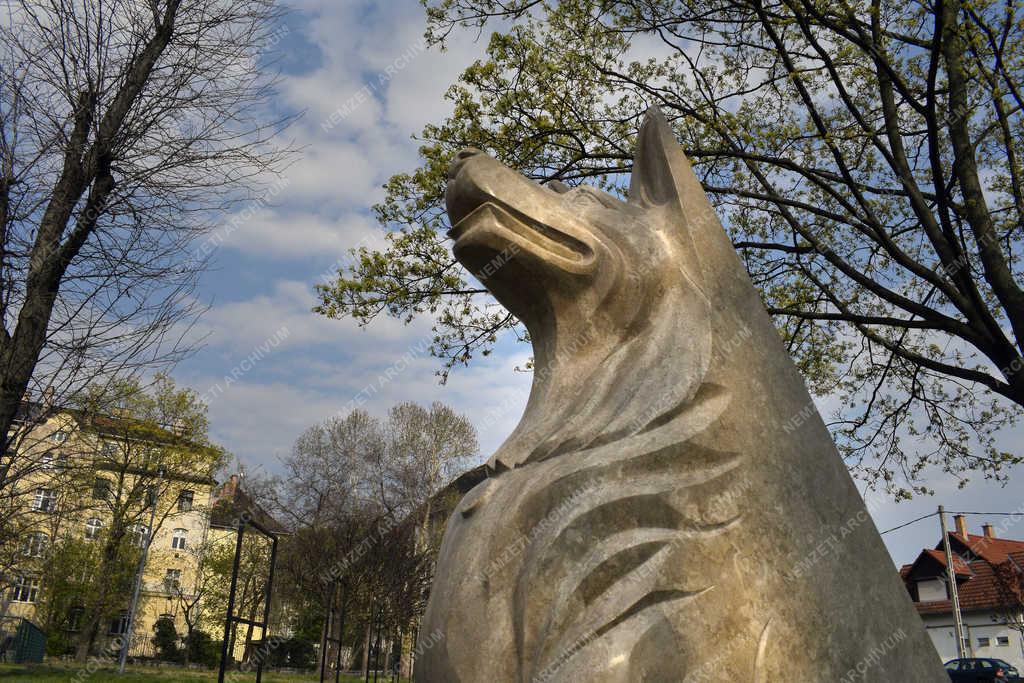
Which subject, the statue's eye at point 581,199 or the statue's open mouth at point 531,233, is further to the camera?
the statue's eye at point 581,199

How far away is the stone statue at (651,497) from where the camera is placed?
90.6 inches

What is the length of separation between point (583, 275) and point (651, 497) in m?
1.03

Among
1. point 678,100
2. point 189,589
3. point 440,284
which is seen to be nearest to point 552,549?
point 440,284

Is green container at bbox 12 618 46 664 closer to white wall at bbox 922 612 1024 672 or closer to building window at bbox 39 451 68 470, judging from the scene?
building window at bbox 39 451 68 470

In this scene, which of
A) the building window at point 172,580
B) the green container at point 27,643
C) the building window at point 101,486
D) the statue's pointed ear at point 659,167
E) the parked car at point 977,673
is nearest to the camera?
the statue's pointed ear at point 659,167

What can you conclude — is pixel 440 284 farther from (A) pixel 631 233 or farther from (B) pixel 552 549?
(B) pixel 552 549

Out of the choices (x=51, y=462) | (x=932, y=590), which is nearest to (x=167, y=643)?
(x=51, y=462)

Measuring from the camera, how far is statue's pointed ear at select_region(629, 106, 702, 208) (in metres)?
3.29

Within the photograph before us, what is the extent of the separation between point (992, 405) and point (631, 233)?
11298mm

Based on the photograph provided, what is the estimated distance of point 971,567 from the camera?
112 feet

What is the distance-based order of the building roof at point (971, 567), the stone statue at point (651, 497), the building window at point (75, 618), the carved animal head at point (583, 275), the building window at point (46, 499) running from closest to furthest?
the stone statue at point (651, 497) → the carved animal head at point (583, 275) → the building window at point (46, 499) → the building roof at point (971, 567) → the building window at point (75, 618)

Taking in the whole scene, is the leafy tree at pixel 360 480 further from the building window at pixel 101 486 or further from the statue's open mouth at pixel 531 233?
the statue's open mouth at pixel 531 233

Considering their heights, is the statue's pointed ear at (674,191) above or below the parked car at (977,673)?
above

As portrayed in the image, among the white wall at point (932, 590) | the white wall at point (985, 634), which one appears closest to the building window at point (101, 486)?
the white wall at point (985, 634)
